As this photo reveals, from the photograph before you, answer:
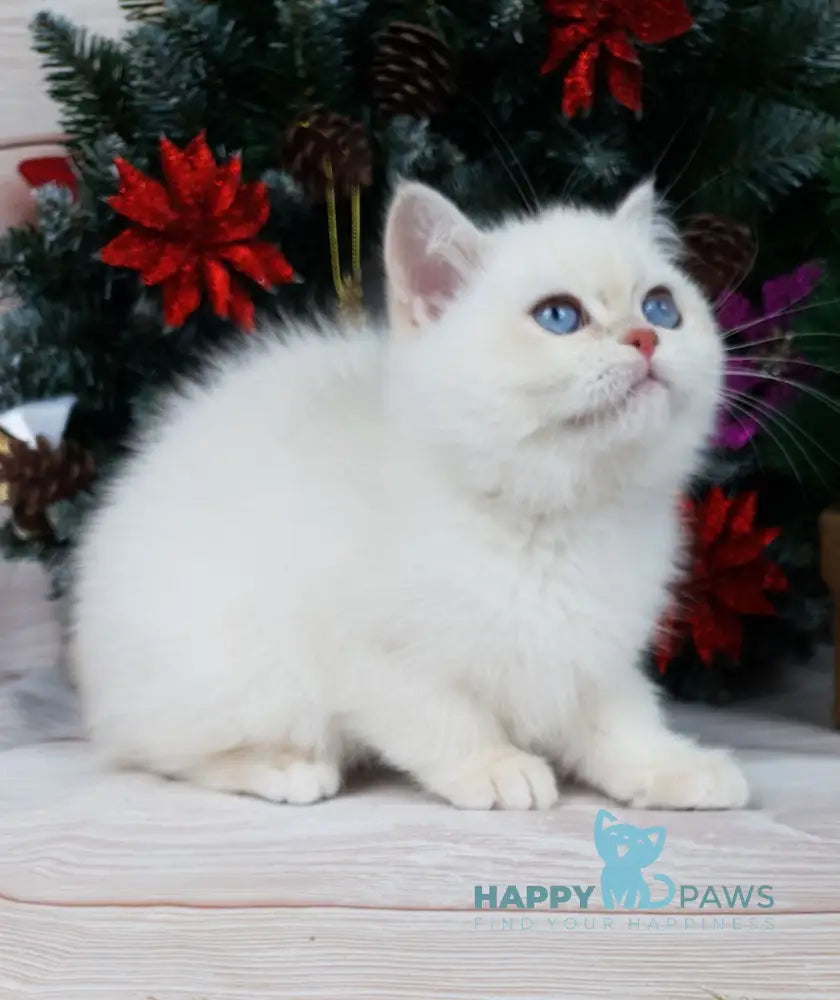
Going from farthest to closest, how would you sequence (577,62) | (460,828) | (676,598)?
(676,598)
(577,62)
(460,828)

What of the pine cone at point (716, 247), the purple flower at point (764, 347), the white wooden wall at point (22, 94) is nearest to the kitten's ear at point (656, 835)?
the purple flower at point (764, 347)

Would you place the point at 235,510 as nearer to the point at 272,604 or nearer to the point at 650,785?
the point at 272,604

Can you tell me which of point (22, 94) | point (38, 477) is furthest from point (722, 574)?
point (22, 94)

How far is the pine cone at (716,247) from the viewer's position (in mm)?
1131

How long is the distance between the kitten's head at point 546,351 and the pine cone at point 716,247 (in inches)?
7.1

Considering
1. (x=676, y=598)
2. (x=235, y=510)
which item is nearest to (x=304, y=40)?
(x=235, y=510)

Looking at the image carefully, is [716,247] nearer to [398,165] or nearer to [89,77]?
[398,165]

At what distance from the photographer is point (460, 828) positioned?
86cm

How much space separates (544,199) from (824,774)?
69 cm

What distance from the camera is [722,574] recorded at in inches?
47.6

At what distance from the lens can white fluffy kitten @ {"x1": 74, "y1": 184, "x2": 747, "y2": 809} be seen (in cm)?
87

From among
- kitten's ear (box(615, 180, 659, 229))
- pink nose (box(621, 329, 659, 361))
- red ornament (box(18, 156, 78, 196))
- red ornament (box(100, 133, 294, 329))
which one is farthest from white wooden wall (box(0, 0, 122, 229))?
pink nose (box(621, 329, 659, 361))

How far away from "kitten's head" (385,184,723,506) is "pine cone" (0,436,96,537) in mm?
457

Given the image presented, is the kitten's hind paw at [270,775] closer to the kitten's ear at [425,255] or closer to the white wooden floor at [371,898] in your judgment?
the white wooden floor at [371,898]
